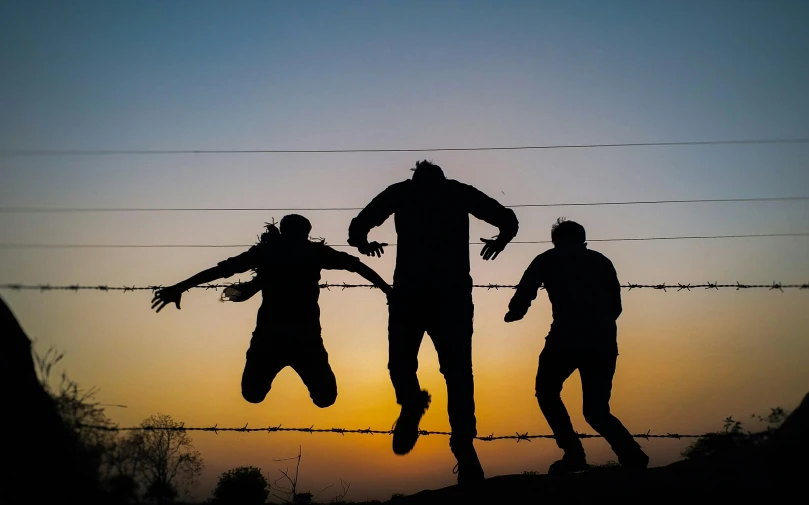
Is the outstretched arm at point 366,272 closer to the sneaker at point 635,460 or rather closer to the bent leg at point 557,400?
the bent leg at point 557,400

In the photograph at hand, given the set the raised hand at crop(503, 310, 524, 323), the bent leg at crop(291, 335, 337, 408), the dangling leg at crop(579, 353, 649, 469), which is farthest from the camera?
the bent leg at crop(291, 335, 337, 408)

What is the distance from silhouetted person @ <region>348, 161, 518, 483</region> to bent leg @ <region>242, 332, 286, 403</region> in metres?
1.33

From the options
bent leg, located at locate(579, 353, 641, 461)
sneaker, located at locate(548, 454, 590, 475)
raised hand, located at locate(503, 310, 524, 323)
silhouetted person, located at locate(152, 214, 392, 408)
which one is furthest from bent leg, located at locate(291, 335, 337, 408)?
bent leg, located at locate(579, 353, 641, 461)

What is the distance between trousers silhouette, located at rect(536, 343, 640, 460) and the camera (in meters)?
6.37

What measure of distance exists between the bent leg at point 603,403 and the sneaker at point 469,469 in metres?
1.29

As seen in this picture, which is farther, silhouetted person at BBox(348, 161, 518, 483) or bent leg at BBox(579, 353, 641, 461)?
bent leg at BBox(579, 353, 641, 461)

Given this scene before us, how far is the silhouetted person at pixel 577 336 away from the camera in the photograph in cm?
642

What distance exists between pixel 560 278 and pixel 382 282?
171cm

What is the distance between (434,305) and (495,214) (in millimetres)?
1101

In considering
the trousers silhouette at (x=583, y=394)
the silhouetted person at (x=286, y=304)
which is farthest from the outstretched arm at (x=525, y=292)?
the silhouetted person at (x=286, y=304)

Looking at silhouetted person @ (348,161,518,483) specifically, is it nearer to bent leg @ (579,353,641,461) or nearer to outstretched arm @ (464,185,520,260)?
outstretched arm @ (464,185,520,260)

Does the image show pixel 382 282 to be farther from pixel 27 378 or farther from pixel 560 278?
pixel 27 378

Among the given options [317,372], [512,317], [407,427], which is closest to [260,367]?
[317,372]

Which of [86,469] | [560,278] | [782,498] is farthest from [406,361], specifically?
[782,498]
